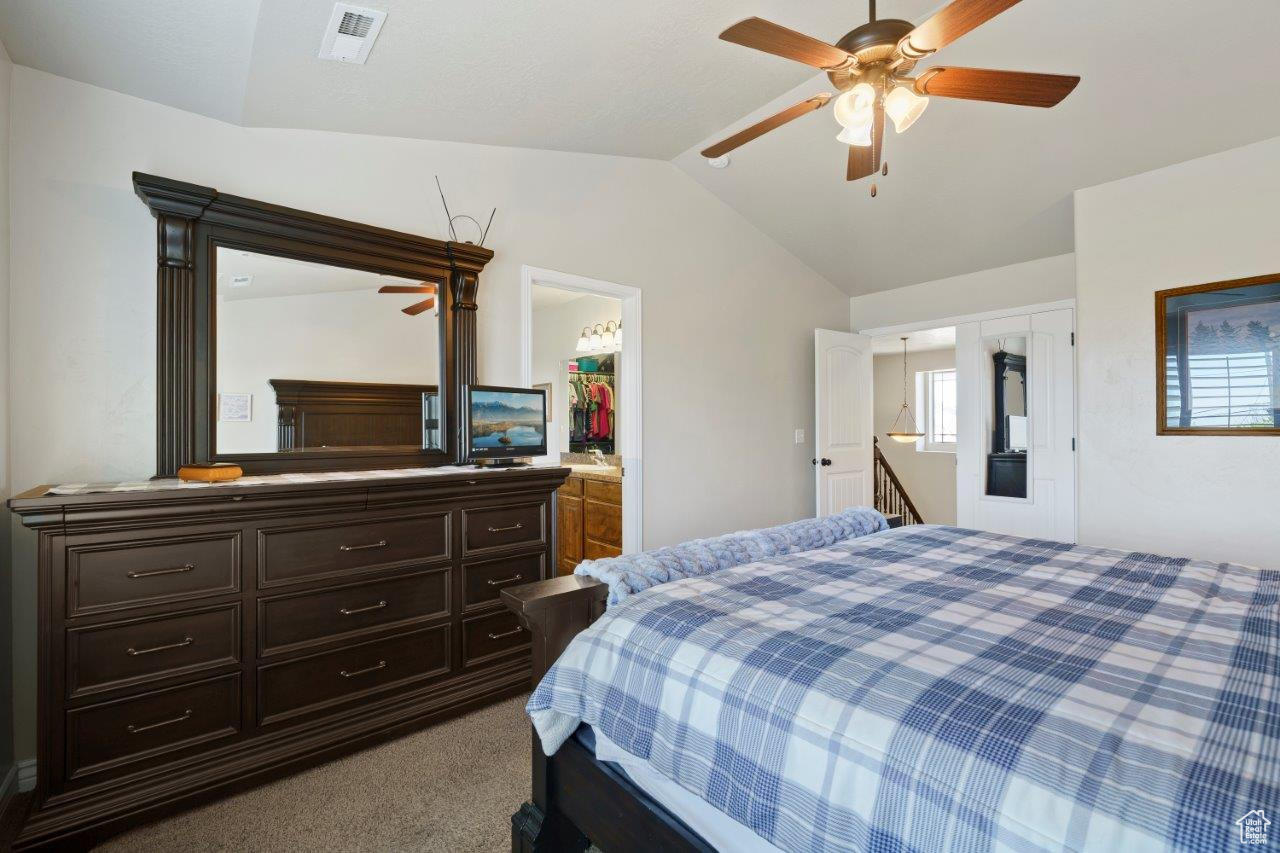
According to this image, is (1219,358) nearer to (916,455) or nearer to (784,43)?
(784,43)

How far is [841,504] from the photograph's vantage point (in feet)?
16.6

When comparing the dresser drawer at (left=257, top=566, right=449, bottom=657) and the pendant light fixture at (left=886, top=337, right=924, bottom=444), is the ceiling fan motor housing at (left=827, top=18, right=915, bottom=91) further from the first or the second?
the pendant light fixture at (left=886, top=337, right=924, bottom=444)

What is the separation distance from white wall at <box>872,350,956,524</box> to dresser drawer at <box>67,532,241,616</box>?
24.6 ft

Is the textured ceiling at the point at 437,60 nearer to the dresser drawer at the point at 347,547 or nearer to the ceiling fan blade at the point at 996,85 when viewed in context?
the ceiling fan blade at the point at 996,85

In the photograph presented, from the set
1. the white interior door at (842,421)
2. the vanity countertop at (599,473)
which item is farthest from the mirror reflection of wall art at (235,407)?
the white interior door at (842,421)

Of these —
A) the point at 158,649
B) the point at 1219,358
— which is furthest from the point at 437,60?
the point at 1219,358

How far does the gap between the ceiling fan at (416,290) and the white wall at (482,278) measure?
280 millimetres

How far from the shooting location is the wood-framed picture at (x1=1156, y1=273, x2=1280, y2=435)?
2.98 metres

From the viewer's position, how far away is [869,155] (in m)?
2.40

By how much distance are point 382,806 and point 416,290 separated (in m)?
Answer: 2.17

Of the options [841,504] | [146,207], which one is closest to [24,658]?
[146,207]

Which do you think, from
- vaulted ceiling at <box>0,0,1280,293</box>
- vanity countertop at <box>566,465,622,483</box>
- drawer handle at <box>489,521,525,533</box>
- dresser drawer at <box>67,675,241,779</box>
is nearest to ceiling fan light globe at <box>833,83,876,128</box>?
vaulted ceiling at <box>0,0,1280,293</box>

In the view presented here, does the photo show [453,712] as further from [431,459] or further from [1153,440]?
[1153,440]

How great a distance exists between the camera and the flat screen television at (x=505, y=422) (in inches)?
114
